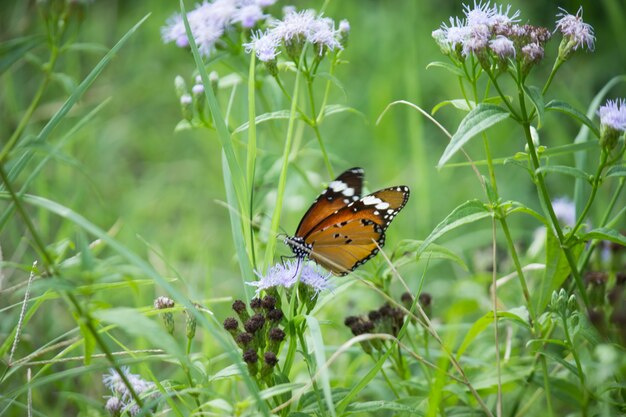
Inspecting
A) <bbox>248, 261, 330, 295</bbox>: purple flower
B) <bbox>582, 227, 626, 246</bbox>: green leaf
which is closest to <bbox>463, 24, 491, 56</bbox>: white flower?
<bbox>582, 227, 626, 246</bbox>: green leaf

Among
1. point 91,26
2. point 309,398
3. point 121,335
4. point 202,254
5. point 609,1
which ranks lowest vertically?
point 309,398

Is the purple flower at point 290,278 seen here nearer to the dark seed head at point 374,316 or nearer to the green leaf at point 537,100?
the dark seed head at point 374,316

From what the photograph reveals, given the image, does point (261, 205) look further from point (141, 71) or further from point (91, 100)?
point (141, 71)

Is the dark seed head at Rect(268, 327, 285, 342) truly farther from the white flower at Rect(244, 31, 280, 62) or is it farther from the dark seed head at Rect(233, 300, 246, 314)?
the white flower at Rect(244, 31, 280, 62)

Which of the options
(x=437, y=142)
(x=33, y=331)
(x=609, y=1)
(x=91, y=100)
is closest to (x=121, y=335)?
(x=33, y=331)

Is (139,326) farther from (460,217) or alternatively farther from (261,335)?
(460,217)

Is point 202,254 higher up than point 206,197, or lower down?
lower down
